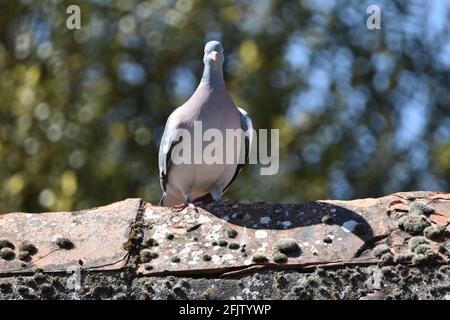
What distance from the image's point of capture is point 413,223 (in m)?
5.90

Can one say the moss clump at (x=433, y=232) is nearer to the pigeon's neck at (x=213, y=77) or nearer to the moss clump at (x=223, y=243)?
the moss clump at (x=223, y=243)

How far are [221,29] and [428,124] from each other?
7.94 ft

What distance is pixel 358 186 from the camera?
12.6m

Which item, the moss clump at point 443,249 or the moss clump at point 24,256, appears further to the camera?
the moss clump at point 24,256

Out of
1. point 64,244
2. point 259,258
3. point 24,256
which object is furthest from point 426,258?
point 24,256

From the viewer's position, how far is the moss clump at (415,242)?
572 centimetres

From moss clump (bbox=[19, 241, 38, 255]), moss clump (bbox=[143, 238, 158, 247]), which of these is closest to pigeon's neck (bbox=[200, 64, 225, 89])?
moss clump (bbox=[143, 238, 158, 247])

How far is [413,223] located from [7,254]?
190cm

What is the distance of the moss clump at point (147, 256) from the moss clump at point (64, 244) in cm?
36

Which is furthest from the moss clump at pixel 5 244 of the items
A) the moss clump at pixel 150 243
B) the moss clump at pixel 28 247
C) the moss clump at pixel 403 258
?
the moss clump at pixel 403 258

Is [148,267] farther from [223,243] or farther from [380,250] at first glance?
[380,250]
